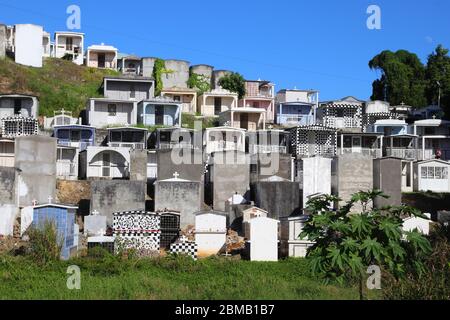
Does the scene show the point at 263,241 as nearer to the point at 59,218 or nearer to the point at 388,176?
the point at 59,218

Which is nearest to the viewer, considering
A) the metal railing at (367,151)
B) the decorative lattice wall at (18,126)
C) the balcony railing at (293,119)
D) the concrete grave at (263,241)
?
the concrete grave at (263,241)

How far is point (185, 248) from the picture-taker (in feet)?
83.1

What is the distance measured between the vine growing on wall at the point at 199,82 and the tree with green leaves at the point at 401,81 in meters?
19.3

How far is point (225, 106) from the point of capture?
5806 centimetres

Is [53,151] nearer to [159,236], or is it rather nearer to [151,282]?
[159,236]

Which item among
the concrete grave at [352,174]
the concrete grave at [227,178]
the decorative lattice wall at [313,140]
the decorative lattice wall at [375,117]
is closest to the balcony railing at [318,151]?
the decorative lattice wall at [313,140]

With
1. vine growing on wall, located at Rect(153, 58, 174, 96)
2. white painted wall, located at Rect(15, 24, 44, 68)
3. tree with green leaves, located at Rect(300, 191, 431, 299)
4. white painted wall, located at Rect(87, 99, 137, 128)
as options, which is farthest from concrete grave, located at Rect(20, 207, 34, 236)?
vine growing on wall, located at Rect(153, 58, 174, 96)

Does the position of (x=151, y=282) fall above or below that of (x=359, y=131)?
below

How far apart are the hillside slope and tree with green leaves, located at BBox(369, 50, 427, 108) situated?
1186 inches

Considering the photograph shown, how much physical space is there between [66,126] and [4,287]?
2761cm

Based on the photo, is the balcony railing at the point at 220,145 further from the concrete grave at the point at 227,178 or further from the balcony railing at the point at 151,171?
the concrete grave at the point at 227,178

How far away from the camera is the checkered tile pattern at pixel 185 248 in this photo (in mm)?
25203

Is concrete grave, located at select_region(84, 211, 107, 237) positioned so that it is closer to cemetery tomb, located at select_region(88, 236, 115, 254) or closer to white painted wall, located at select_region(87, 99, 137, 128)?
cemetery tomb, located at select_region(88, 236, 115, 254)
